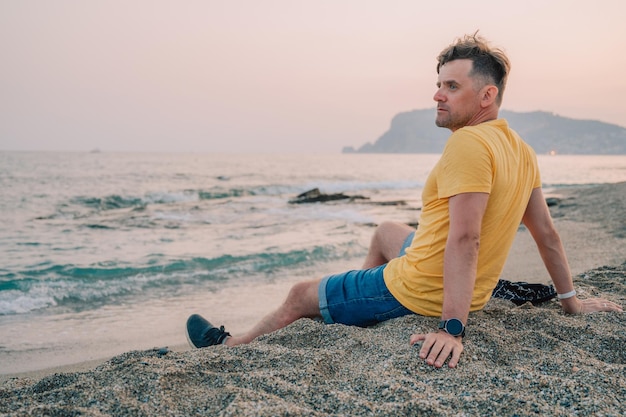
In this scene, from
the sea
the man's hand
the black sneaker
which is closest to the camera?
the man's hand

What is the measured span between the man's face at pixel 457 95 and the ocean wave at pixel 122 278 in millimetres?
4645

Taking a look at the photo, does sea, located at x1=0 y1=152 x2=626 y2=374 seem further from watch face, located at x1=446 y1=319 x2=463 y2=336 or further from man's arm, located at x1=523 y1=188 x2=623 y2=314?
man's arm, located at x1=523 y1=188 x2=623 y2=314

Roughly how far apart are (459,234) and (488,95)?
844mm

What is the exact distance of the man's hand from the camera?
2385 millimetres

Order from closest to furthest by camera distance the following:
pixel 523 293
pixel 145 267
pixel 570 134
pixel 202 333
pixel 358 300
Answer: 1. pixel 358 300
2. pixel 202 333
3. pixel 523 293
4. pixel 145 267
5. pixel 570 134

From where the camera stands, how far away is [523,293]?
378 centimetres

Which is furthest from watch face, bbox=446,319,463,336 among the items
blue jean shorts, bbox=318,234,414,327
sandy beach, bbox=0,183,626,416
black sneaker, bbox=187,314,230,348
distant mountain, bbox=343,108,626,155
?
distant mountain, bbox=343,108,626,155

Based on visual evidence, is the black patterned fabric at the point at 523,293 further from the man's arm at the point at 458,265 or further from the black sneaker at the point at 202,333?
the black sneaker at the point at 202,333

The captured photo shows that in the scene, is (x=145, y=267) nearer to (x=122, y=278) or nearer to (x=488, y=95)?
(x=122, y=278)

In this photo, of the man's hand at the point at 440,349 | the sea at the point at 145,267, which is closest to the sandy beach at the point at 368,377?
the man's hand at the point at 440,349

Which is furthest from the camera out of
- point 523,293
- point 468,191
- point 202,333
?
point 523,293

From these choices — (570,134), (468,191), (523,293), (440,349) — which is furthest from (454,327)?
(570,134)

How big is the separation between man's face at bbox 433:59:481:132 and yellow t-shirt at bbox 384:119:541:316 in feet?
0.46

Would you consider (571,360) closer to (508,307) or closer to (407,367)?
(407,367)
